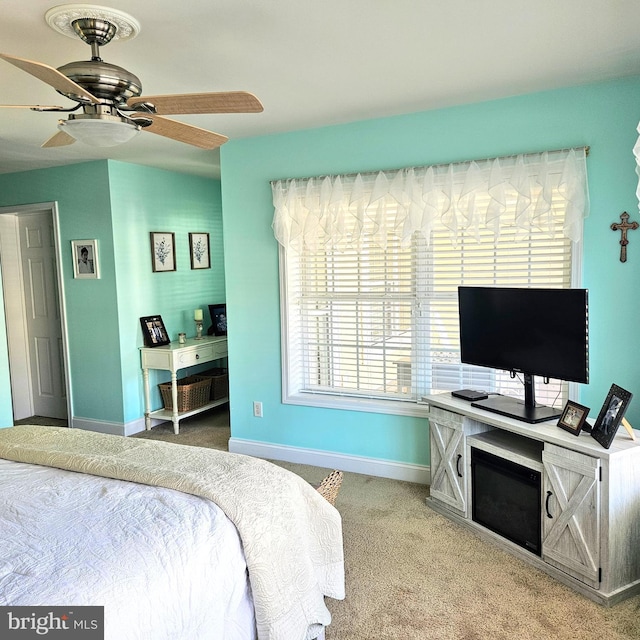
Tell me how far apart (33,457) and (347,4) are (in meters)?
2.16

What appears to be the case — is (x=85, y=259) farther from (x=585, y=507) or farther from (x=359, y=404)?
(x=585, y=507)

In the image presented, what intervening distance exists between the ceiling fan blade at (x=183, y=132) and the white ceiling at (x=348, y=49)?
14.2 inches

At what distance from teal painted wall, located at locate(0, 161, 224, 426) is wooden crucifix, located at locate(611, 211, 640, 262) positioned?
3.84 m

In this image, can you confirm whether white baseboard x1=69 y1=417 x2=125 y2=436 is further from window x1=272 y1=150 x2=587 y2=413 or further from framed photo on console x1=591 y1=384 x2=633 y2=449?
framed photo on console x1=591 y1=384 x2=633 y2=449

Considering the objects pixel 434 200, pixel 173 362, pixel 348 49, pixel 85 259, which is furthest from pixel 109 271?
pixel 348 49

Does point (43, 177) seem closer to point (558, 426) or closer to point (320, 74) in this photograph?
point (320, 74)

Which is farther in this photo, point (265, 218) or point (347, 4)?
point (265, 218)

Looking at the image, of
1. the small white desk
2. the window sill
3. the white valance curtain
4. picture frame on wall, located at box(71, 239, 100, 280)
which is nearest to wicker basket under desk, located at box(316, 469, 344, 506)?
the window sill

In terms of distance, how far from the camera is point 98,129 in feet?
6.13

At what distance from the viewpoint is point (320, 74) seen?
2707 millimetres

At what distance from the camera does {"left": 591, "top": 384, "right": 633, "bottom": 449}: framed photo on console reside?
232 centimetres

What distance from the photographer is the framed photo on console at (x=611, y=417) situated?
2.32 m

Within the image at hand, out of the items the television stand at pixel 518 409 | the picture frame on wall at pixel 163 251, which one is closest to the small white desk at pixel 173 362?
the picture frame on wall at pixel 163 251

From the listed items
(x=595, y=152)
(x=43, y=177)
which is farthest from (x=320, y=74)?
(x=43, y=177)
